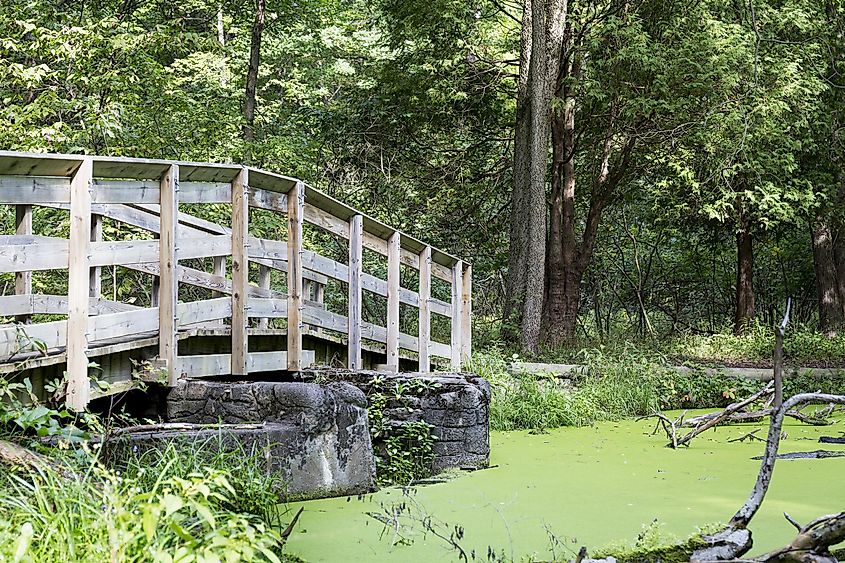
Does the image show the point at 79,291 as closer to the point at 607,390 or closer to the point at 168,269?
the point at 168,269

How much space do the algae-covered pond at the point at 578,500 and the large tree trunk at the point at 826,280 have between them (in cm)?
813

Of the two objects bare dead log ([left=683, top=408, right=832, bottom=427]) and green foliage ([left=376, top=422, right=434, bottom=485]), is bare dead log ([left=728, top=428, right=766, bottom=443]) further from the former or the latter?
green foliage ([left=376, top=422, right=434, bottom=485])

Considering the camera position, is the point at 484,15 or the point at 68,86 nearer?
the point at 68,86

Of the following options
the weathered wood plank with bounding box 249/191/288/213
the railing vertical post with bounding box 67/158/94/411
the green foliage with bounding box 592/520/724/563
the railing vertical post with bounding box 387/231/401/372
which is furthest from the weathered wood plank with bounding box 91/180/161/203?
the green foliage with bounding box 592/520/724/563

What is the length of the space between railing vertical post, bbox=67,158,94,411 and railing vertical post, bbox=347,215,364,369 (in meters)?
2.50

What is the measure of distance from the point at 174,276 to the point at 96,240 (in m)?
1.10

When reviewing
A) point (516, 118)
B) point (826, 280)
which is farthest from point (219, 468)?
point (826, 280)

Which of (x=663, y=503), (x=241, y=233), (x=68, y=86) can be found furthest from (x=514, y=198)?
(x=663, y=503)

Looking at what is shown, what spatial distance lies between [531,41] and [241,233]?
27.0ft

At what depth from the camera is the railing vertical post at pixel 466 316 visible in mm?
9711

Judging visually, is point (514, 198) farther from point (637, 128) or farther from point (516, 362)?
point (516, 362)

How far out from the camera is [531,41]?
13539 mm

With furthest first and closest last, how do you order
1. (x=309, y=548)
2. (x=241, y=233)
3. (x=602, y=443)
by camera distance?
(x=602, y=443) → (x=241, y=233) → (x=309, y=548)

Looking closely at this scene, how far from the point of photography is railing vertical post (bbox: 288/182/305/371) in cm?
680
